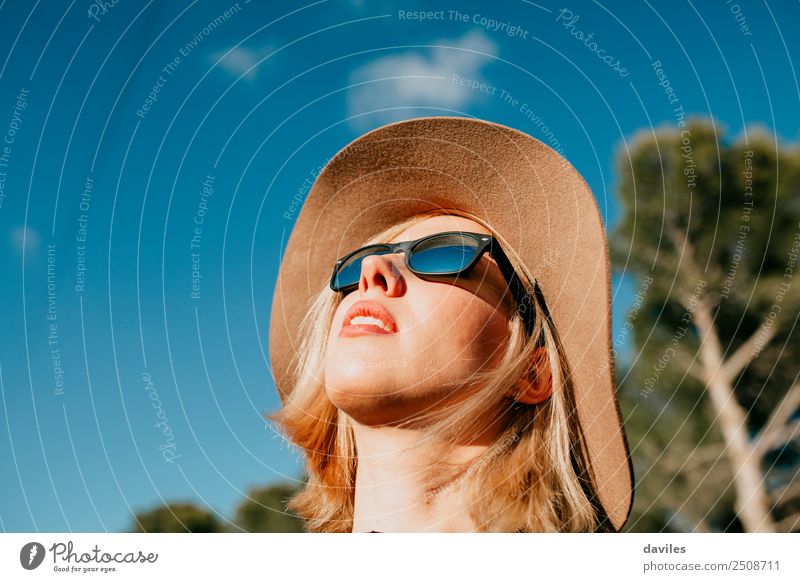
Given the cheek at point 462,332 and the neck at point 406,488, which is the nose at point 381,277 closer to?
the cheek at point 462,332

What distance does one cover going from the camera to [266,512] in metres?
6.96

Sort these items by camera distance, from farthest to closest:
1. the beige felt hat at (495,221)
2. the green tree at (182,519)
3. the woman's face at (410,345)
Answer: the green tree at (182,519) < the beige felt hat at (495,221) < the woman's face at (410,345)

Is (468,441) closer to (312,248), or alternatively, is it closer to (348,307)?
(348,307)

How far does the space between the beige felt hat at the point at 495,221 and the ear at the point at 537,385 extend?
0.25 feet

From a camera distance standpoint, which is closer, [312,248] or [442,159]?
[442,159]

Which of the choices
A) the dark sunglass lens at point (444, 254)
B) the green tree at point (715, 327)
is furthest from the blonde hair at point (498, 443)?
the green tree at point (715, 327)

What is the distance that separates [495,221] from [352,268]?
0.46 m

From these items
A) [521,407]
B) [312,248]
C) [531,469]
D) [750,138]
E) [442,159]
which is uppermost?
[750,138]

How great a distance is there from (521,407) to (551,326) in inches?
10.1

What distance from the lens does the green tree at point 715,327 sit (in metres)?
6.10

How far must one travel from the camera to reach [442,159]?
2.14 m

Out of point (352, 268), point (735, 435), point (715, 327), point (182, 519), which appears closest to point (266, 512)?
point (182, 519)

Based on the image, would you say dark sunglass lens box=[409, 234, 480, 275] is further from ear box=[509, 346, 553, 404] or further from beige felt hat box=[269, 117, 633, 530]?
ear box=[509, 346, 553, 404]
